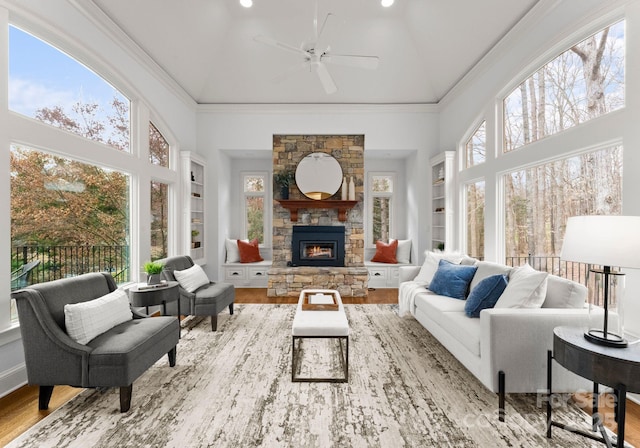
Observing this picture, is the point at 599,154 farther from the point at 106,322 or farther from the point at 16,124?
the point at 16,124

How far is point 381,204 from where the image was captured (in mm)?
7105

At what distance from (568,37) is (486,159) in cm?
172

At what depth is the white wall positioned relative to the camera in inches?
241

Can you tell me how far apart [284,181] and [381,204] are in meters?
2.27

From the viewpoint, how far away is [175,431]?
6.53 feet

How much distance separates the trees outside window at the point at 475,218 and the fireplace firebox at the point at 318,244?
225 centimetres

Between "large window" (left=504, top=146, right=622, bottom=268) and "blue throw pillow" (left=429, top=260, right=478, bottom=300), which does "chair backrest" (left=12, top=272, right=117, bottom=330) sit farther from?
"large window" (left=504, top=146, right=622, bottom=268)

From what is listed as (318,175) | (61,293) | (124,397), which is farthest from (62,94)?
(318,175)

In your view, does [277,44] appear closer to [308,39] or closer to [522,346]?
[308,39]

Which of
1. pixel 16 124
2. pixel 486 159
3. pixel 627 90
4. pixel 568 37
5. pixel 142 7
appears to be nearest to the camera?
pixel 627 90

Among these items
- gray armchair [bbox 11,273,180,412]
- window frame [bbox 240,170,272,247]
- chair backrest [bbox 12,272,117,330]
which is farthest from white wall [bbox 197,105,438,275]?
gray armchair [bbox 11,273,180,412]

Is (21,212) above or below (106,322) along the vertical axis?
above

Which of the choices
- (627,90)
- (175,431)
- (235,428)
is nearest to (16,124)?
(175,431)

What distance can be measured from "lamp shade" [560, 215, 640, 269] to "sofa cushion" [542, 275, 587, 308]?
742mm
